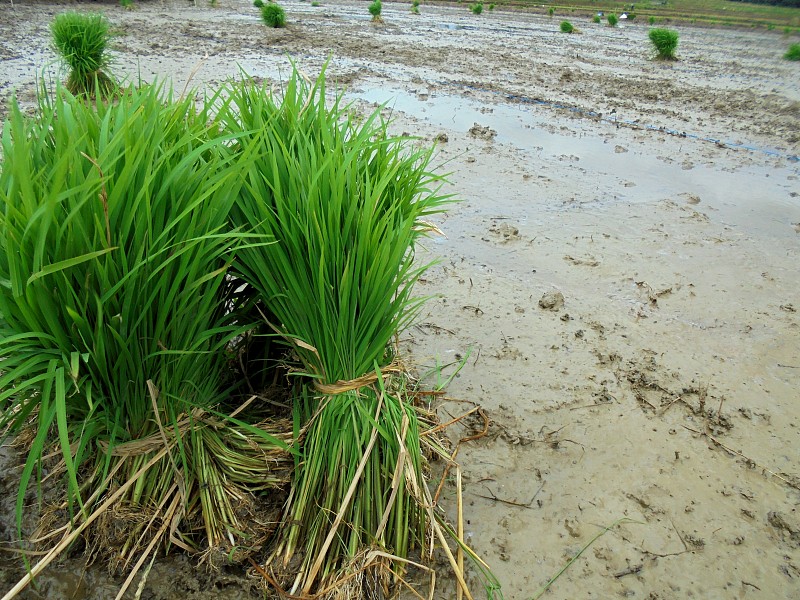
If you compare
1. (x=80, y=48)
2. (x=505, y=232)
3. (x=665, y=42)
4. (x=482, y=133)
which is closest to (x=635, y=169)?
(x=482, y=133)

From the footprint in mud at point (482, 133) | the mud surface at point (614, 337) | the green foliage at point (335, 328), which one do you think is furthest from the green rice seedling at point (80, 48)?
the green foliage at point (335, 328)

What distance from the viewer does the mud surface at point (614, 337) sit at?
1.90 metres

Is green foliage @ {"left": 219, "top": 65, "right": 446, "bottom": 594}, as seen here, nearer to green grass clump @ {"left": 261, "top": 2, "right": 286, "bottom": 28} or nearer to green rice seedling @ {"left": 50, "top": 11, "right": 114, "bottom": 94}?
green rice seedling @ {"left": 50, "top": 11, "right": 114, "bottom": 94}

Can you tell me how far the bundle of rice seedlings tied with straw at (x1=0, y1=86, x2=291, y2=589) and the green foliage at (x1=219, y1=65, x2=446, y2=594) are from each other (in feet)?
0.39

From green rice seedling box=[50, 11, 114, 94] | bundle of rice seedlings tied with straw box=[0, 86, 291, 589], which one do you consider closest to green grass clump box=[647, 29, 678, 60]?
green rice seedling box=[50, 11, 114, 94]

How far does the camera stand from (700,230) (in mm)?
4332

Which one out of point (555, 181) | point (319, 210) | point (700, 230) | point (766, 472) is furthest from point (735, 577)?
point (555, 181)

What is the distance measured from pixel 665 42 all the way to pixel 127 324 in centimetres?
1382

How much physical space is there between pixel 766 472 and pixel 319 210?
1.98m

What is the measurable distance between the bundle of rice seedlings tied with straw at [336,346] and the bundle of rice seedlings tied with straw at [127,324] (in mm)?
121

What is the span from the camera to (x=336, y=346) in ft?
5.31

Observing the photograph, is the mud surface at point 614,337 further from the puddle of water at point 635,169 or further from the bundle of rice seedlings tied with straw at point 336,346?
the bundle of rice seedlings tied with straw at point 336,346

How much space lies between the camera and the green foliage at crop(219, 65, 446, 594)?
5.21ft

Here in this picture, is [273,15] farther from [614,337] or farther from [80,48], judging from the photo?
[614,337]
